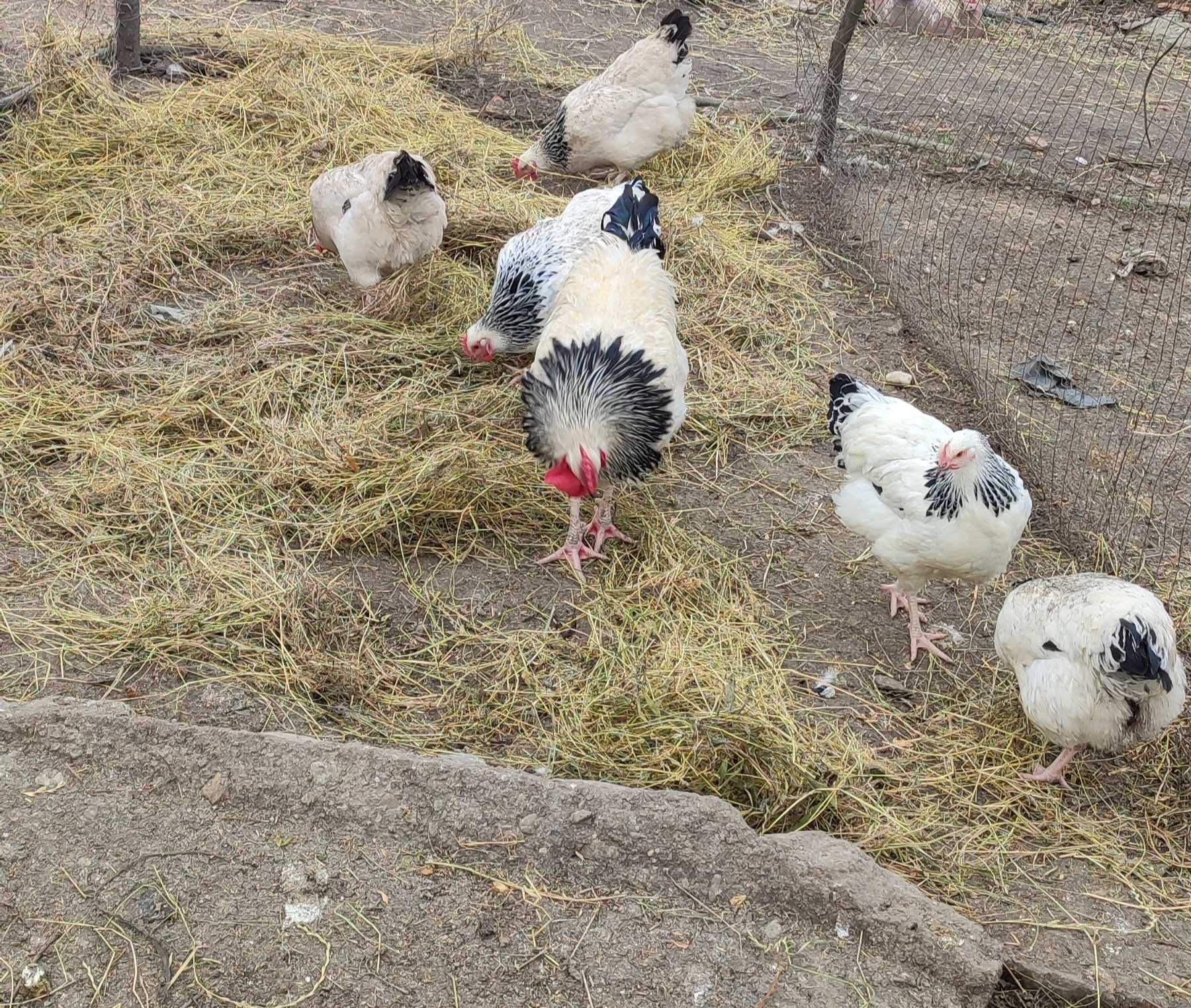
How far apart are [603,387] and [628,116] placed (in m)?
3.48

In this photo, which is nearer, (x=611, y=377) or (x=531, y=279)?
(x=611, y=377)

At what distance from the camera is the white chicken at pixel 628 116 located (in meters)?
6.57

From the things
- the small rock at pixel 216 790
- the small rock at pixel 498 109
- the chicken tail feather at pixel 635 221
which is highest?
the chicken tail feather at pixel 635 221

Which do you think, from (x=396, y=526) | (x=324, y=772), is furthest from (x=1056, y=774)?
Result: (x=396, y=526)

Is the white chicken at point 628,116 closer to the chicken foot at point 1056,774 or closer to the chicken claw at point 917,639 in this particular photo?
the chicken claw at point 917,639

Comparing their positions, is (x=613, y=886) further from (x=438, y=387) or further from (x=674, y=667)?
(x=438, y=387)

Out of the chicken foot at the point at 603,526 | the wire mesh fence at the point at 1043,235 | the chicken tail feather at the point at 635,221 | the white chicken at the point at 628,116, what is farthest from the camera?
the white chicken at the point at 628,116

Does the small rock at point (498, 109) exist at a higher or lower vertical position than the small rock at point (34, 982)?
higher

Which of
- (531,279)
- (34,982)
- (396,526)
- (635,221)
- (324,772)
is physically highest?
(635,221)

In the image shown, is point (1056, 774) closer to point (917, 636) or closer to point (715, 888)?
point (917, 636)

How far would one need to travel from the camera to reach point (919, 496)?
3.56m

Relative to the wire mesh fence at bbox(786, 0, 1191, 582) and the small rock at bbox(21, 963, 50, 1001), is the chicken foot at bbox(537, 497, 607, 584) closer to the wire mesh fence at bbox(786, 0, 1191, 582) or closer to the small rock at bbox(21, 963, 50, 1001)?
the wire mesh fence at bbox(786, 0, 1191, 582)

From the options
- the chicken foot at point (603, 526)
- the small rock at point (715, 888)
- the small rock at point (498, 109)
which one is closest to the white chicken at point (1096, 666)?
the small rock at point (715, 888)

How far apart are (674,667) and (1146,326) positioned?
12.8 ft
